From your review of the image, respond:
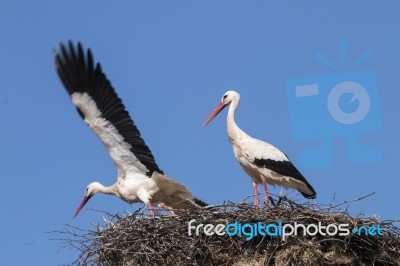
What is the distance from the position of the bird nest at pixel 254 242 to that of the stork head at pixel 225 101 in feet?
7.80

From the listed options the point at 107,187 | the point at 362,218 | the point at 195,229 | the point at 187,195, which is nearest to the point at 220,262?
the point at 195,229

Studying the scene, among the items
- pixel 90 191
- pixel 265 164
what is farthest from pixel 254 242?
pixel 90 191

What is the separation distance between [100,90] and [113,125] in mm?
431

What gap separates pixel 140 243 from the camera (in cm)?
930

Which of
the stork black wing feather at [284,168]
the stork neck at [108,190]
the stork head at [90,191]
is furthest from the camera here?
the stork head at [90,191]

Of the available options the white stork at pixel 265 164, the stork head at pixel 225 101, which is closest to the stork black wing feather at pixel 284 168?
the white stork at pixel 265 164

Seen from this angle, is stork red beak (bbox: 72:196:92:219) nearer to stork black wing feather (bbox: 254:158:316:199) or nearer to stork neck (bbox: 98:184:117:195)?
stork neck (bbox: 98:184:117:195)

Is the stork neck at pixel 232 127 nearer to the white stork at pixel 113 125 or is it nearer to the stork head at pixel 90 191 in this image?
the white stork at pixel 113 125

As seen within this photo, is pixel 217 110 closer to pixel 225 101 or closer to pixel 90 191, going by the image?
pixel 225 101

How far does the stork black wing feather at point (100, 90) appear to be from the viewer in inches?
442

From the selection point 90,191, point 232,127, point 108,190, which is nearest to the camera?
point 232,127

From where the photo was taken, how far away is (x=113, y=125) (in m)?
11.2

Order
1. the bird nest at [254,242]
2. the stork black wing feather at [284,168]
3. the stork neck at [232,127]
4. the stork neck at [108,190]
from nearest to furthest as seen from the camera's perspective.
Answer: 1. the bird nest at [254,242]
2. the stork black wing feather at [284,168]
3. the stork neck at [232,127]
4. the stork neck at [108,190]

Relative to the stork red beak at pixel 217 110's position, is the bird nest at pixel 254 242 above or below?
below
